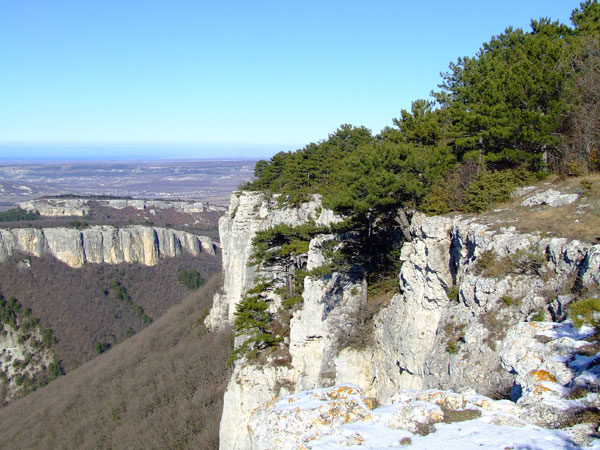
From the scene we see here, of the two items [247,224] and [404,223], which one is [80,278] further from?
[404,223]

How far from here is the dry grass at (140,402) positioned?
96.7 feet

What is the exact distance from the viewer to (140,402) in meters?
35.9

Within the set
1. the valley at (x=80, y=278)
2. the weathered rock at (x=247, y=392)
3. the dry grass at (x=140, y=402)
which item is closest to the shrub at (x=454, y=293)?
the weathered rock at (x=247, y=392)

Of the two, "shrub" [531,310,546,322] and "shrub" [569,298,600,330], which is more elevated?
"shrub" [569,298,600,330]

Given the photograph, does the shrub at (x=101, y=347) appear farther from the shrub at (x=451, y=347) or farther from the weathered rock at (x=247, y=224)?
the shrub at (x=451, y=347)

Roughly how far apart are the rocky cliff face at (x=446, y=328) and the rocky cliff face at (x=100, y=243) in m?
80.6

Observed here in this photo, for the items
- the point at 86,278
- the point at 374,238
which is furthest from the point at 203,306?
the point at 86,278

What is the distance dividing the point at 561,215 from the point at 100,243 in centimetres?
9523

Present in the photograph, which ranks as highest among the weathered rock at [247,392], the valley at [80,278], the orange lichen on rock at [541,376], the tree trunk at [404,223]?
the tree trunk at [404,223]

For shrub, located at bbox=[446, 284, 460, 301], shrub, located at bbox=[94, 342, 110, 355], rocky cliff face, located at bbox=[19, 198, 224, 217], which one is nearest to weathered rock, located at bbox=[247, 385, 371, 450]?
shrub, located at bbox=[446, 284, 460, 301]

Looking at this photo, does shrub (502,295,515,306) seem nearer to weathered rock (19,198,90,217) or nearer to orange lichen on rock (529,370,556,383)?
orange lichen on rock (529,370,556,383)

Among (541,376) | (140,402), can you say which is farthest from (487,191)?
(140,402)

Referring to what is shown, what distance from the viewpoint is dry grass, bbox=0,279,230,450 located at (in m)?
29.5

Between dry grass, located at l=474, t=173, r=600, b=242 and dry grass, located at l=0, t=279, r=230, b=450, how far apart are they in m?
22.1
